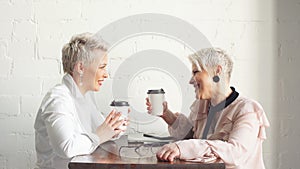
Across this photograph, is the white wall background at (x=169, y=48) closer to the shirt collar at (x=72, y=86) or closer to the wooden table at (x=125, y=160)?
the shirt collar at (x=72, y=86)

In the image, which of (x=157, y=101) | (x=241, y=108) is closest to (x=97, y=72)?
(x=157, y=101)

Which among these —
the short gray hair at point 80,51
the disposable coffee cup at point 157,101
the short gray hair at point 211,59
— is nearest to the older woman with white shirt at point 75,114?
the short gray hair at point 80,51

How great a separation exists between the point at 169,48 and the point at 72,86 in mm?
528

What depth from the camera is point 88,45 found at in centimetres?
180

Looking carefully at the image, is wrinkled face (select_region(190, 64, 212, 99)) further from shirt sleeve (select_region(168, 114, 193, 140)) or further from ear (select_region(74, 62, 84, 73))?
ear (select_region(74, 62, 84, 73))

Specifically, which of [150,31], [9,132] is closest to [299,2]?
[150,31]

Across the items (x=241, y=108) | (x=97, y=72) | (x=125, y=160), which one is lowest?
(x=125, y=160)

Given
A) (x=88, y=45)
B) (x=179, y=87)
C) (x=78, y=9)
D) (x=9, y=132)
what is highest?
(x=78, y=9)

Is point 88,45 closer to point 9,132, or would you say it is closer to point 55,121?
point 55,121

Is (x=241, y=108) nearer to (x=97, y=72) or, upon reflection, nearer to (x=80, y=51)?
(x=97, y=72)

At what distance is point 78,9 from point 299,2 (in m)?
0.92

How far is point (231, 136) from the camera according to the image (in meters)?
1.55

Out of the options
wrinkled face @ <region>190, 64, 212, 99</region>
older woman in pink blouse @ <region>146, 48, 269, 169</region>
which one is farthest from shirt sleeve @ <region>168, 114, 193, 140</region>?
wrinkled face @ <region>190, 64, 212, 99</region>

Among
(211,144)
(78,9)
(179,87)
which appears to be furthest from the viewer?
(78,9)
